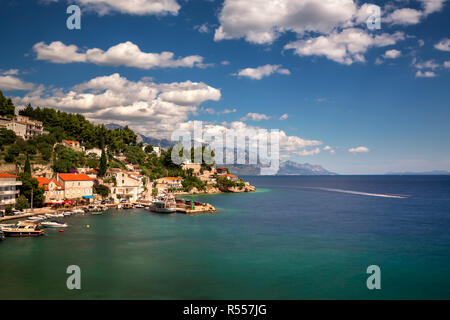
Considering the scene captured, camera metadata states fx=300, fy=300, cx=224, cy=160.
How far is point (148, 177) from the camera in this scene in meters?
77.2

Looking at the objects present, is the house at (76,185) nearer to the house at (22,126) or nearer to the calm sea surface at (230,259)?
the calm sea surface at (230,259)

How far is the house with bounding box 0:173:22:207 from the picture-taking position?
38.6 metres

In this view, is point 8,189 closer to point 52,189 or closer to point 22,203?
point 22,203

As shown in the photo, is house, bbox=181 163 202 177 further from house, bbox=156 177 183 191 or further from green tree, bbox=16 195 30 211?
green tree, bbox=16 195 30 211

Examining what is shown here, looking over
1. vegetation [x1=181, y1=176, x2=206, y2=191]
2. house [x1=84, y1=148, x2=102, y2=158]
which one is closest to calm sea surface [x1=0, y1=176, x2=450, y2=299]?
house [x1=84, y1=148, x2=102, y2=158]

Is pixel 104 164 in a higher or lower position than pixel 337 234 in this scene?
higher

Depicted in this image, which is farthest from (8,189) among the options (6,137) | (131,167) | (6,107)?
(131,167)

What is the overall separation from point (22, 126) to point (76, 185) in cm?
2304

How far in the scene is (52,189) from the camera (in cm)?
4841
